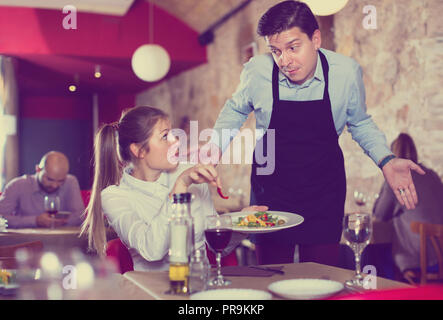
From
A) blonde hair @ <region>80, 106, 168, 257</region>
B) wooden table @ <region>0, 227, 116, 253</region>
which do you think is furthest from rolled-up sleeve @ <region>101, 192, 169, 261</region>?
wooden table @ <region>0, 227, 116, 253</region>

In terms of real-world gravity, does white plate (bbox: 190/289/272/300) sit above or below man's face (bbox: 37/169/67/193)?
below

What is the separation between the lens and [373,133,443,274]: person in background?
310cm

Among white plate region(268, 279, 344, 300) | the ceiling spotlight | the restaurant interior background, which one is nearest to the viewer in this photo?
white plate region(268, 279, 344, 300)

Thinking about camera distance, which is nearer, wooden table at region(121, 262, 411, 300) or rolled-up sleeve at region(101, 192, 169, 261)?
wooden table at region(121, 262, 411, 300)

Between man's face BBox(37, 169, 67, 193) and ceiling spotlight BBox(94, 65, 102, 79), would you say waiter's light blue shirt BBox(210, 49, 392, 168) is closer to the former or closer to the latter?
man's face BBox(37, 169, 67, 193)

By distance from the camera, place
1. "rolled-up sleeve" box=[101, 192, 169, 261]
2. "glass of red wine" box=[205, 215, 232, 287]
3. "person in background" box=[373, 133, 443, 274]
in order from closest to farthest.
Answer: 1. "glass of red wine" box=[205, 215, 232, 287]
2. "rolled-up sleeve" box=[101, 192, 169, 261]
3. "person in background" box=[373, 133, 443, 274]

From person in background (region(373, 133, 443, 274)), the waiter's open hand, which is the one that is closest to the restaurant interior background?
person in background (region(373, 133, 443, 274))

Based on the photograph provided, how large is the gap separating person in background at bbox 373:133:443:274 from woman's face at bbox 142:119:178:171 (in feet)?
5.80

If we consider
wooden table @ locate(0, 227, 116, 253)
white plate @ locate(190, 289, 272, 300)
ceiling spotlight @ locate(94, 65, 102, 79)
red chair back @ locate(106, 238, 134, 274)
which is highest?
ceiling spotlight @ locate(94, 65, 102, 79)

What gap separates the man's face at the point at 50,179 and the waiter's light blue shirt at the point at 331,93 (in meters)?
1.84

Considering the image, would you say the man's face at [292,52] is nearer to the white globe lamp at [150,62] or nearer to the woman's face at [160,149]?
the woman's face at [160,149]

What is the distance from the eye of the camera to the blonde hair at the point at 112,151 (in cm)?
181

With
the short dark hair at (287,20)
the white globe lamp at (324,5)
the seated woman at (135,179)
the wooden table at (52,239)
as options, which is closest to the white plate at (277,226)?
the seated woman at (135,179)

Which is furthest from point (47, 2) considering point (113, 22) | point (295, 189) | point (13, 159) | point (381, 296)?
point (381, 296)
